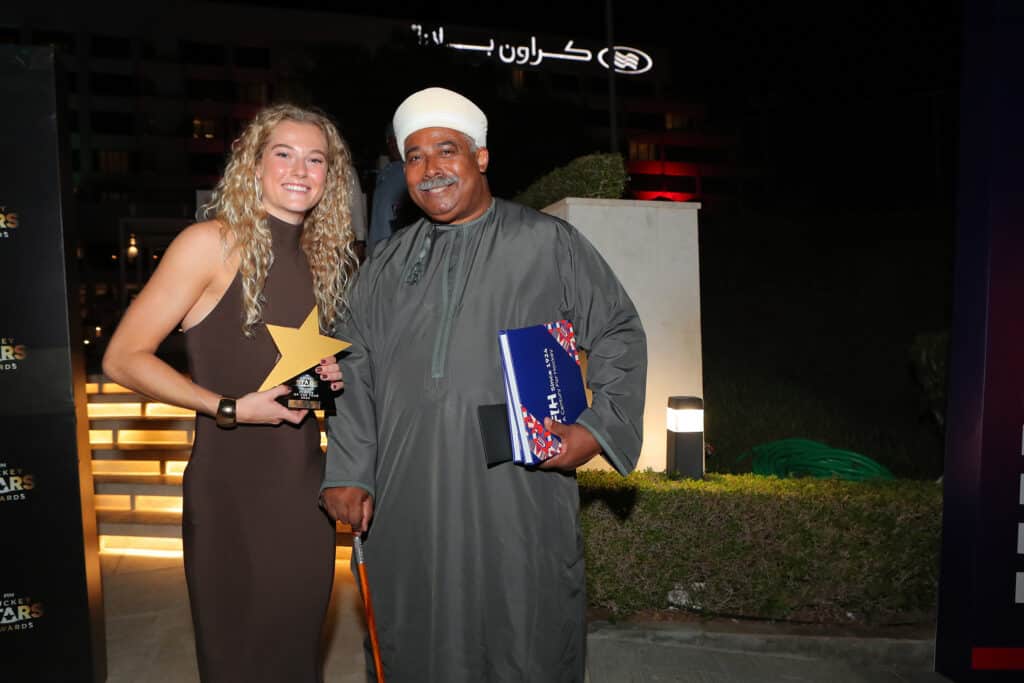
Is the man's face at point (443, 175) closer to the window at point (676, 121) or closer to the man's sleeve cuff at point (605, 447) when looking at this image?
the man's sleeve cuff at point (605, 447)

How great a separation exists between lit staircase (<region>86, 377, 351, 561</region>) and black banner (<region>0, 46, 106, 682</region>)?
7.65ft

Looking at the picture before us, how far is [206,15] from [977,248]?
55677mm

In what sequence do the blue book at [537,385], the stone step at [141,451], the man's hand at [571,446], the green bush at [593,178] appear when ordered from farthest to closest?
the stone step at [141,451]
the green bush at [593,178]
the man's hand at [571,446]
the blue book at [537,385]

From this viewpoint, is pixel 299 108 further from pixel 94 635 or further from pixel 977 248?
pixel 977 248

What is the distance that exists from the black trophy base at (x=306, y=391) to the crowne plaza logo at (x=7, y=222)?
1476 millimetres

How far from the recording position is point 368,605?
2096 millimetres

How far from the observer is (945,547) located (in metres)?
3.24

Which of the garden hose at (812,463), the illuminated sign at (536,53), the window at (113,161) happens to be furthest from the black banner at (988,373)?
the window at (113,161)

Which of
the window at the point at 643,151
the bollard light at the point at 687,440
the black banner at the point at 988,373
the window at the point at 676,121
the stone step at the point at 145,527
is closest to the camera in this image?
the black banner at the point at 988,373

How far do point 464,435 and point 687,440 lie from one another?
2339 millimetres

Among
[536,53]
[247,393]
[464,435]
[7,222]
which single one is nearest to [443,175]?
[464,435]

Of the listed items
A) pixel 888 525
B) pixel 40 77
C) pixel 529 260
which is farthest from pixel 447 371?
pixel 888 525

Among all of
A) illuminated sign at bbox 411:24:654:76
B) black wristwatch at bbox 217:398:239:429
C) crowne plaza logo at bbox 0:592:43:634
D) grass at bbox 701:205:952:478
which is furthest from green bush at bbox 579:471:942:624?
illuminated sign at bbox 411:24:654:76

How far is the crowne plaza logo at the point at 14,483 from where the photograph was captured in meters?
2.79
